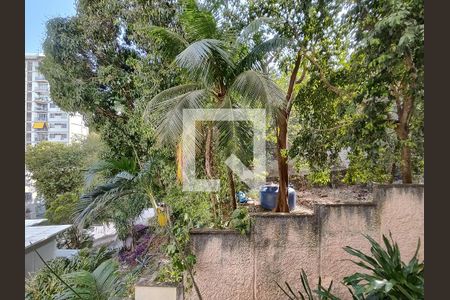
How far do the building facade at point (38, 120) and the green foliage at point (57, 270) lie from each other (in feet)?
1.48

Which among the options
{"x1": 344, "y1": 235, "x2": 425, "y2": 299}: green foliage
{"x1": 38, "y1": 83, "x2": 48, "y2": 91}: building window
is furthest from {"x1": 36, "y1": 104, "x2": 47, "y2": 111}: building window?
{"x1": 344, "y1": 235, "x2": 425, "y2": 299}: green foliage

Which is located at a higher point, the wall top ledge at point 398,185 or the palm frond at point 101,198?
the wall top ledge at point 398,185

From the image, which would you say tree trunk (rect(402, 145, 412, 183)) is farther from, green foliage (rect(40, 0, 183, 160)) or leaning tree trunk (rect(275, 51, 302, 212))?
green foliage (rect(40, 0, 183, 160))

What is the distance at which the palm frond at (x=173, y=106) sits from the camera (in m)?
1.74

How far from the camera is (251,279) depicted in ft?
6.03

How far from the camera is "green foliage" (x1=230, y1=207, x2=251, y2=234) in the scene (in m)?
1.83

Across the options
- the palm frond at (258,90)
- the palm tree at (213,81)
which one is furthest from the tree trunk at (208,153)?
the palm frond at (258,90)

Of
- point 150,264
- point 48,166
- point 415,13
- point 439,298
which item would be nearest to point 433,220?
point 439,298

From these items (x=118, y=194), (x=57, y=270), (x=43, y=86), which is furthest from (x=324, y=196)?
(x=43, y=86)

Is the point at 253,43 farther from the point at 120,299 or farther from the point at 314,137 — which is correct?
the point at 120,299

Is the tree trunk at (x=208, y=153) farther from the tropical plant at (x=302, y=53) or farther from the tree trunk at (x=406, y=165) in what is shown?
the tree trunk at (x=406, y=165)

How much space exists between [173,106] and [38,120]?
96cm

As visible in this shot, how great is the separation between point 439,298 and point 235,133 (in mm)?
1590

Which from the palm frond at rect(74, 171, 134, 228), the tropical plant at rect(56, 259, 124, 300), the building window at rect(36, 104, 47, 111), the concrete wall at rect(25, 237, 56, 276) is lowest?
the tropical plant at rect(56, 259, 124, 300)
